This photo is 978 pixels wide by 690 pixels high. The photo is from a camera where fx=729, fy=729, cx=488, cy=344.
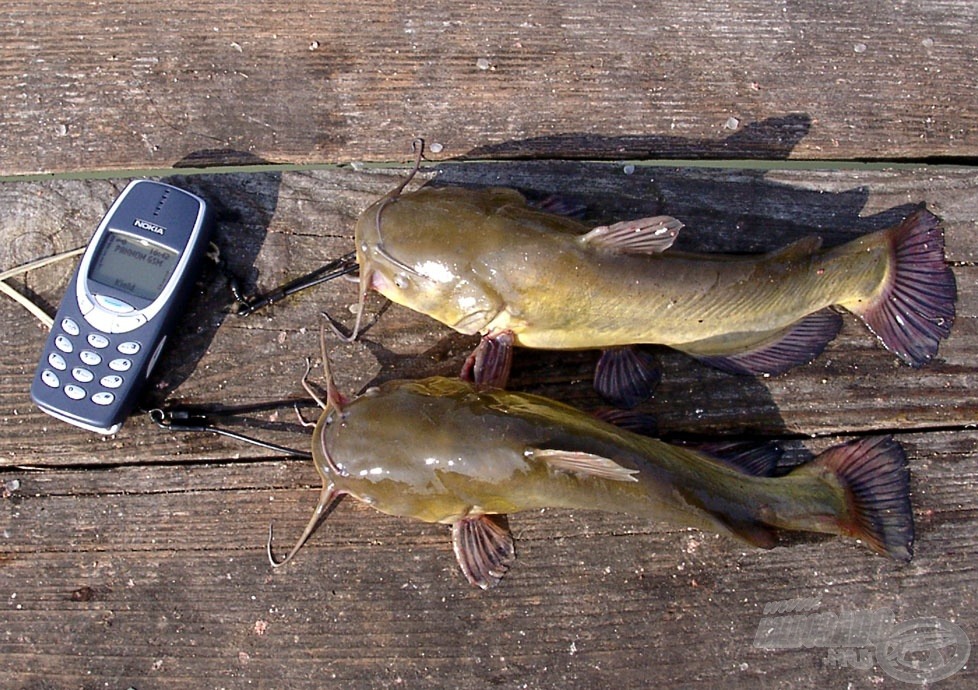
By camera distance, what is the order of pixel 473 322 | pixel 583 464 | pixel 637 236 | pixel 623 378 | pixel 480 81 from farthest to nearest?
pixel 480 81
pixel 623 378
pixel 473 322
pixel 637 236
pixel 583 464

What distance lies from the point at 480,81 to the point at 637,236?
2.84 ft

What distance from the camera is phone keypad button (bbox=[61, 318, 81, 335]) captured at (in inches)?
85.1

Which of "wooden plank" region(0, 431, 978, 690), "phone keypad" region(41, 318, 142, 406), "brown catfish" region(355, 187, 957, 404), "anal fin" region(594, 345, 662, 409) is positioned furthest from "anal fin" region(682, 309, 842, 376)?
"phone keypad" region(41, 318, 142, 406)

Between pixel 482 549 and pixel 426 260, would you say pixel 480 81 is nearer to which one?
pixel 426 260

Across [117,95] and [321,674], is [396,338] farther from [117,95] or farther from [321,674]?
[117,95]

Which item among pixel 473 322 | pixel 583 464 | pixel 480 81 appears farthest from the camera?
pixel 480 81

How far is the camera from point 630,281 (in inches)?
85.5

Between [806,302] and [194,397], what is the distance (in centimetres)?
196

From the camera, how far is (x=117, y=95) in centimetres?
248

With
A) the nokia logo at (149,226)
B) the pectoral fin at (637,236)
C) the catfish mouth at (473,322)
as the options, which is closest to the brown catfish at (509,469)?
the catfish mouth at (473,322)

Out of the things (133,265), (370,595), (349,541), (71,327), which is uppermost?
(133,265)

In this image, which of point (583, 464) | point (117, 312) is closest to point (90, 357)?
point (117, 312)

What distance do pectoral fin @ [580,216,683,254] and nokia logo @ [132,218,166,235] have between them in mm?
1268

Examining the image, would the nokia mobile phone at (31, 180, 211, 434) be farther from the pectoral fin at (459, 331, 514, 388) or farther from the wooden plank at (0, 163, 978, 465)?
the pectoral fin at (459, 331, 514, 388)
